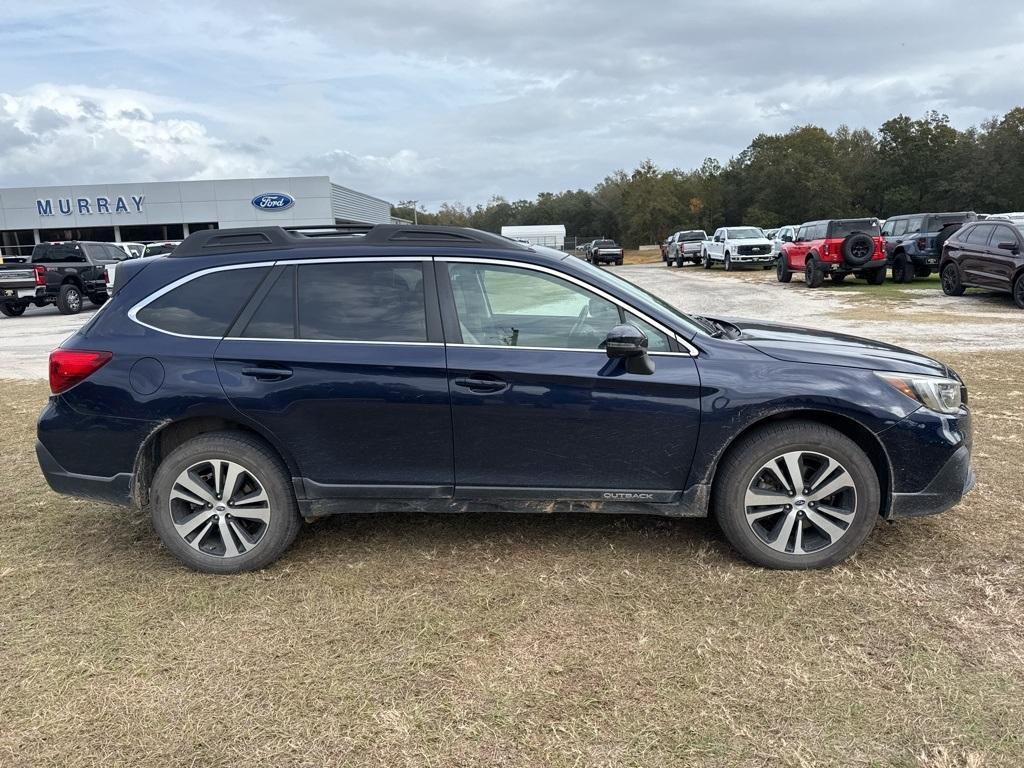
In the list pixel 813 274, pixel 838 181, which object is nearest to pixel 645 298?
pixel 813 274

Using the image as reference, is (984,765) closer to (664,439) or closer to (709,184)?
(664,439)

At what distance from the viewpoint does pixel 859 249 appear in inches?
785

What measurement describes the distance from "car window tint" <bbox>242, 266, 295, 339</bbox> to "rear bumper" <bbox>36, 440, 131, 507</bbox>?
1007 millimetres

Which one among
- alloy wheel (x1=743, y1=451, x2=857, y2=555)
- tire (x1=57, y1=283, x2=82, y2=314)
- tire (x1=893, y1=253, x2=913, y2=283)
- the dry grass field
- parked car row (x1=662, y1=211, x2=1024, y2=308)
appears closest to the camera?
the dry grass field

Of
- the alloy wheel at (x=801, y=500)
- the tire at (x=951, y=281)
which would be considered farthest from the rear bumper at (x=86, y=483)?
the tire at (x=951, y=281)

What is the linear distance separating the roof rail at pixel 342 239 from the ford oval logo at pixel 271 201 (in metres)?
47.4

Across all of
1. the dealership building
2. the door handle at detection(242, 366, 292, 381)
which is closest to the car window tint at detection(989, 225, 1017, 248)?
the door handle at detection(242, 366, 292, 381)

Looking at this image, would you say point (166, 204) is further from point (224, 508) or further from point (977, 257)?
point (224, 508)

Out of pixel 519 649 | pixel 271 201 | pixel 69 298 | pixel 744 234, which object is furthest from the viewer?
pixel 271 201

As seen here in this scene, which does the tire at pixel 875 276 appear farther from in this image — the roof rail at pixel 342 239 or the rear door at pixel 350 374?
the rear door at pixel 350 374

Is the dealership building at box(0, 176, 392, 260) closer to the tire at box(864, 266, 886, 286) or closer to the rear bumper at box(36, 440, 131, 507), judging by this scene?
the tire at box(864, 266, 886, 286)

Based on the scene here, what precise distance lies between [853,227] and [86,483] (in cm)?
2071

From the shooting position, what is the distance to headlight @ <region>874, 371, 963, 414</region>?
364 centimetres

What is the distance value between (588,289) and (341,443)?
146 cm
